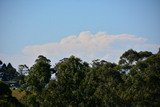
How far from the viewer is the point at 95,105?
231 ft

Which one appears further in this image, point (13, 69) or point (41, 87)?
point (13, 69)

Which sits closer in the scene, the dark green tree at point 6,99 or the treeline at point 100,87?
the dark green tree at point 6,99

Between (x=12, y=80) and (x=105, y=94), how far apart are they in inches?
3939

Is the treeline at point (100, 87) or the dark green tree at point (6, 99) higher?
the treeline at point (100, 87)

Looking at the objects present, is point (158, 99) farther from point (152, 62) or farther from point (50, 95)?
point (50, 95)

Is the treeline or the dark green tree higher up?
the treeline

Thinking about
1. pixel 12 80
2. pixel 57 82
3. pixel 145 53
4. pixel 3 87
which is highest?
pixel 12 80

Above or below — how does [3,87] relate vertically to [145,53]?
below

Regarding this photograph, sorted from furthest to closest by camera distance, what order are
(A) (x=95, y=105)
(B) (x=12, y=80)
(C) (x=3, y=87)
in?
(B) (x=12, y=80), (A) (x=95, y=105), (C) (x=3, y=87)

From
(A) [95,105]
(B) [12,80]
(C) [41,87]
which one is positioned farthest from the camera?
(B) [12,80]

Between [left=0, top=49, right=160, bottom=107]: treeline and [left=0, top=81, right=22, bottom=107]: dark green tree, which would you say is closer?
[left=0, top=81, right=22, bottom=107]: dark green tree

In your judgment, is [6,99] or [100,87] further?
[100,87]

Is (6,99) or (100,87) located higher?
(100,87)

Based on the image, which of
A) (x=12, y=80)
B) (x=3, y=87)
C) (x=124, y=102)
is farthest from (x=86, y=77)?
(x=12, y=80)
